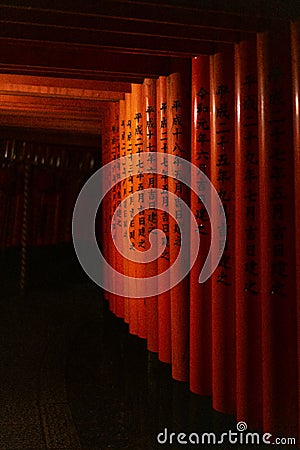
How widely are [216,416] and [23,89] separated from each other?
3350mm

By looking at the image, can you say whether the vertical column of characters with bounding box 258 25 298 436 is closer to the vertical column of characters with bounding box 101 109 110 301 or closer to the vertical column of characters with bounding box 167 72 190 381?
the vertical column of characters with bounding box 167 72 190 381

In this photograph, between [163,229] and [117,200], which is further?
[117,200]

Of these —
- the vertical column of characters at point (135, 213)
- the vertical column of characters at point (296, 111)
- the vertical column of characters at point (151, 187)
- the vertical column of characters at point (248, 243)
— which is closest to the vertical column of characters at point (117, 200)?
the vertical column of characters at point (135, 213)

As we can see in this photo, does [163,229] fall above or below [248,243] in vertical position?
above

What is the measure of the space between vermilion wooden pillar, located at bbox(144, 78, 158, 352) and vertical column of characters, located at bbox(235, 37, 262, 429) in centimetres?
133

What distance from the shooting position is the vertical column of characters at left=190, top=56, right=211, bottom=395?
3.50m

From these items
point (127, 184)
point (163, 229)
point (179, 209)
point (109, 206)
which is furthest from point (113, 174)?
point (179, 209)

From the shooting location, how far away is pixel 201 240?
3.56 meters

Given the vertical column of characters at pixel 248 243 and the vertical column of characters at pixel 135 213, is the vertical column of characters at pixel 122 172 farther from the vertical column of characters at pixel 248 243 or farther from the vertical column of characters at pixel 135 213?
the vertical column of characters at pixel 248 243

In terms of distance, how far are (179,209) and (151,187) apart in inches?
28.3

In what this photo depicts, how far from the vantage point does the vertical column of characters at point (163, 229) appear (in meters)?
4.08

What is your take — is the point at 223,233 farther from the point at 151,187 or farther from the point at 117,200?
the point at 117,200

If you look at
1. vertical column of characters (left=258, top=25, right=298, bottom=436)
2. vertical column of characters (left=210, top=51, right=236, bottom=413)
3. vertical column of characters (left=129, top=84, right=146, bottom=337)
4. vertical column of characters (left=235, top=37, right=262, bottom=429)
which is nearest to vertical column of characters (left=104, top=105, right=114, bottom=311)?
vertical column of characters (left=129, top=84, right=146, bottom=337)

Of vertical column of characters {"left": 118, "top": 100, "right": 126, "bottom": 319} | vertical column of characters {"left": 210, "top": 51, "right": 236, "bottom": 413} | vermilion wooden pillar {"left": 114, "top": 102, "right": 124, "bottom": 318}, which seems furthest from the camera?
vermilion wooden pillar {"left": 114, "top": 102, "right": 124, "bottom": 318}
